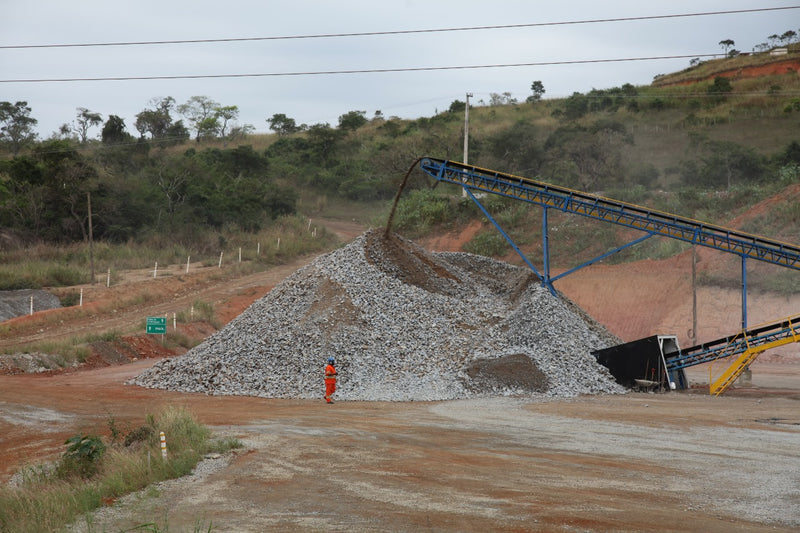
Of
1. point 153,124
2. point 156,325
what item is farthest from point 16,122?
point 156,325

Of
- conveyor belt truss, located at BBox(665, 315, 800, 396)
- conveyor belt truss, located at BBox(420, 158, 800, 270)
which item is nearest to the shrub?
conveyor belt truss, located at BBox(665, 315, 800, 396)

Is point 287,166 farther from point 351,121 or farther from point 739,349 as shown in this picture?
point 739,349

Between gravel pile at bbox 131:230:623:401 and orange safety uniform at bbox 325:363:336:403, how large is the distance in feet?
2.64

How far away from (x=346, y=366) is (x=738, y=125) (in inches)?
2257

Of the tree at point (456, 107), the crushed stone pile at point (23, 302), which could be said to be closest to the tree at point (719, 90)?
the tree at point (456, 107)

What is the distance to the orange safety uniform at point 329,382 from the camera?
22078mm

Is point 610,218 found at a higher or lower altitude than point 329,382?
higher

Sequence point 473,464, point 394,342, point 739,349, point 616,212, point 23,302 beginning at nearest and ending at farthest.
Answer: point 473,464, point 739,349, point 394,342, point 616,212, point 23,302

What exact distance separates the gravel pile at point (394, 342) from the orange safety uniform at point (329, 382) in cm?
80

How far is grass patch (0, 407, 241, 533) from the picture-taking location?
1048 centimetres

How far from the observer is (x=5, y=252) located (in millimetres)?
46781

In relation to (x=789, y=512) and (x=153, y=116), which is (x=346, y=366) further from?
(x=153, y=116)

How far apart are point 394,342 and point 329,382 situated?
359cm

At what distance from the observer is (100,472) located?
1352 cm
